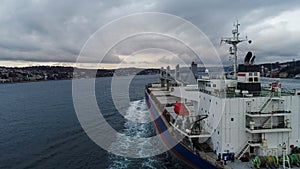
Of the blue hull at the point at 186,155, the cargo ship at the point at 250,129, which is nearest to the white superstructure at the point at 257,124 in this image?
the cargo ship at the point at 250,129

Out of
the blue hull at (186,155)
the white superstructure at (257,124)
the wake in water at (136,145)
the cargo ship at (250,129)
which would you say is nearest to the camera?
the cargo ship at (250,129)

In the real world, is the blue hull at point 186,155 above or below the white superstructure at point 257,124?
below

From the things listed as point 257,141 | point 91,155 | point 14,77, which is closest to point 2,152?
point 91,155

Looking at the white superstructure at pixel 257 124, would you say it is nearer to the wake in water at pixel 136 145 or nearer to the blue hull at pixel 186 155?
the blue hull at pixel 186 155

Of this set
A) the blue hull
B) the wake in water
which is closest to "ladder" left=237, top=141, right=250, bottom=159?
the blue hull

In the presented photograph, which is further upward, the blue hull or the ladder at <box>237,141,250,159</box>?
the ladder at <box>237,141,250,159</box>

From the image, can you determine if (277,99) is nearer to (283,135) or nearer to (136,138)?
(283,135)

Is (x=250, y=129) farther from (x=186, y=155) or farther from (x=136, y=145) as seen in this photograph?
(x=136, y=145)

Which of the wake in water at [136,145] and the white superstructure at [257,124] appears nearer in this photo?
the white superstructure at [257,124]

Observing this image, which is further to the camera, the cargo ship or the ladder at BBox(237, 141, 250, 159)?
the ladder at BBox(237, 141, 250, 159)

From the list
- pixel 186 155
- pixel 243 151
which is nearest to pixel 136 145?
pixel 186 155

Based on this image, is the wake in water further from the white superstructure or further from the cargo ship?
the white superstructure

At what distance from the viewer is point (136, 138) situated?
902 inches

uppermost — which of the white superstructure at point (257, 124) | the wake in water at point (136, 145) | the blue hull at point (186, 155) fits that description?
the white superstructure at point (257, 124)
